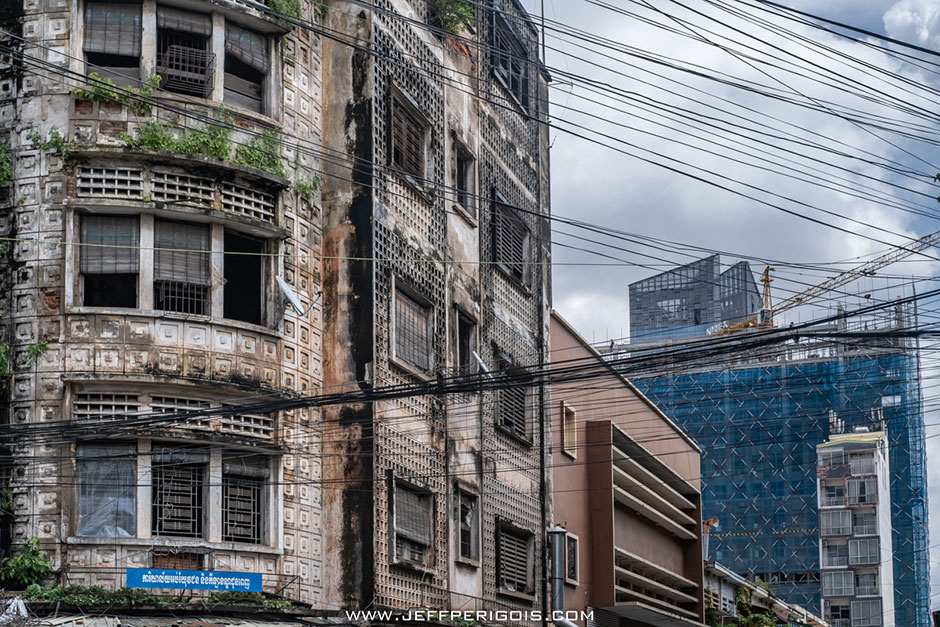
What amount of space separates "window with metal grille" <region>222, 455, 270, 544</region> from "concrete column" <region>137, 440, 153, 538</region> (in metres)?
1.29

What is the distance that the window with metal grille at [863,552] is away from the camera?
111500 millimetres

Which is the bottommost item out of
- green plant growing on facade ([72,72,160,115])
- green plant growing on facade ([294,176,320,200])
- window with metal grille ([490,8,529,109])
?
green plant growing on facade ([294,176,320,200])

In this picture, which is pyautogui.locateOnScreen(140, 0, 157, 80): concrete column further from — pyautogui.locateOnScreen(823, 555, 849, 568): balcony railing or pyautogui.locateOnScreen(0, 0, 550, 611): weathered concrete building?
pyautogui.locateOnScreen(823, 555, 849, 568): balcony railing

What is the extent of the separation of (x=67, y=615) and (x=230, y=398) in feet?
14.2

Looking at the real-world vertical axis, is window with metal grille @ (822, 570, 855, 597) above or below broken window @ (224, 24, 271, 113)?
below

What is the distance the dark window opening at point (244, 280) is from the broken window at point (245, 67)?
8.33 ft

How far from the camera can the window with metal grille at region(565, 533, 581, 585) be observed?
3558cm

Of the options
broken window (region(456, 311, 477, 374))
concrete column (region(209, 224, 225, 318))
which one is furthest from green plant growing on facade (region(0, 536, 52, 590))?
broken window (region(456, 311, 477, 374))

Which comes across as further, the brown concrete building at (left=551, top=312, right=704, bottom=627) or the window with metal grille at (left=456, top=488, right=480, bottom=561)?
the brown concrete building at (left=551, top=312, right=704, bottom=627)

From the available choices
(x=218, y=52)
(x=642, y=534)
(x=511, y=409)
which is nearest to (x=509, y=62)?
(x=511, y=409)

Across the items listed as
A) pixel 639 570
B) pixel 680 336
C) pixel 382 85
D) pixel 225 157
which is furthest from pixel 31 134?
pixel 680 336

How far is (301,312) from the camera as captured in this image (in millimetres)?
23672

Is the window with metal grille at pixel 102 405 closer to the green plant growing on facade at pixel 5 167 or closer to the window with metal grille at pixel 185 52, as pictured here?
the green plant growing on facade at pixel 5 167

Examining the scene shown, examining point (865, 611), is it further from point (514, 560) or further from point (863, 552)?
point (514, 560)
